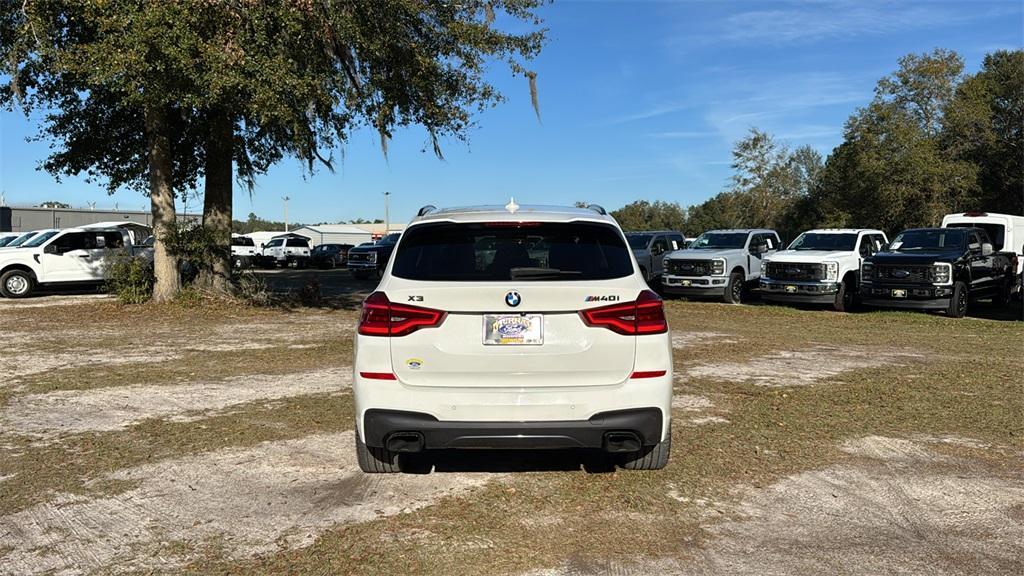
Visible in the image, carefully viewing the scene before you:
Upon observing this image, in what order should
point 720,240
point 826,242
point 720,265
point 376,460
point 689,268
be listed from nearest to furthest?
point 376,460, point 826,242, point 720,265, point 689,268, point 720,240

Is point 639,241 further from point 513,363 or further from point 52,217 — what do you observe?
point 52,217

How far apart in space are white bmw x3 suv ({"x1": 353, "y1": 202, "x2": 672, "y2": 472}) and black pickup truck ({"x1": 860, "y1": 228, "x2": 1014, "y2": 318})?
13.7 metres

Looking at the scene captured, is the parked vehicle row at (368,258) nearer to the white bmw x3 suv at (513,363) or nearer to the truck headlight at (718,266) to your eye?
the truck headlight at (718,266)

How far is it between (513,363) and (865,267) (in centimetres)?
1504

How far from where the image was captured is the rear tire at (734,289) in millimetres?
19172

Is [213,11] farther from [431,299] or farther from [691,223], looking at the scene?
[691,223]

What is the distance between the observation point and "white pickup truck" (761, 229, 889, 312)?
17359mm

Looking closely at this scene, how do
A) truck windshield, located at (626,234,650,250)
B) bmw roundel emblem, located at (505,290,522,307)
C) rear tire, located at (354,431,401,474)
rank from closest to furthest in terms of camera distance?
bmw roundel emblem, located at (505,290,522,307) → rear tire, located at (354,431,401,474) → truck windshield, located at (626,234,650,250)

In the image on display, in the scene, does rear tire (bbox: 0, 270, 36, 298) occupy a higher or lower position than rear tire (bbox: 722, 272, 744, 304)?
higher

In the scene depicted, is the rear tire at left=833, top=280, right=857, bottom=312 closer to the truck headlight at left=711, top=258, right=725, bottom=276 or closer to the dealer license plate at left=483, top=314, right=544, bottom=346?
the truck headlight at left=711, top=258, right=725, bottom=276

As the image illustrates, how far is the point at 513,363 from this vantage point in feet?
13.6

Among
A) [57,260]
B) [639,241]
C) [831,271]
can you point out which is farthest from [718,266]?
[57,260]

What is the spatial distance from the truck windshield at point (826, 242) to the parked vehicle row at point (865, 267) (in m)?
0.02

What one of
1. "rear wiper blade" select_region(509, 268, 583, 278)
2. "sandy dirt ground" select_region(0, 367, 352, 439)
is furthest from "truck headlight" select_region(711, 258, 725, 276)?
"rear wiper blade" select_region(509, 268, 583, 278)
